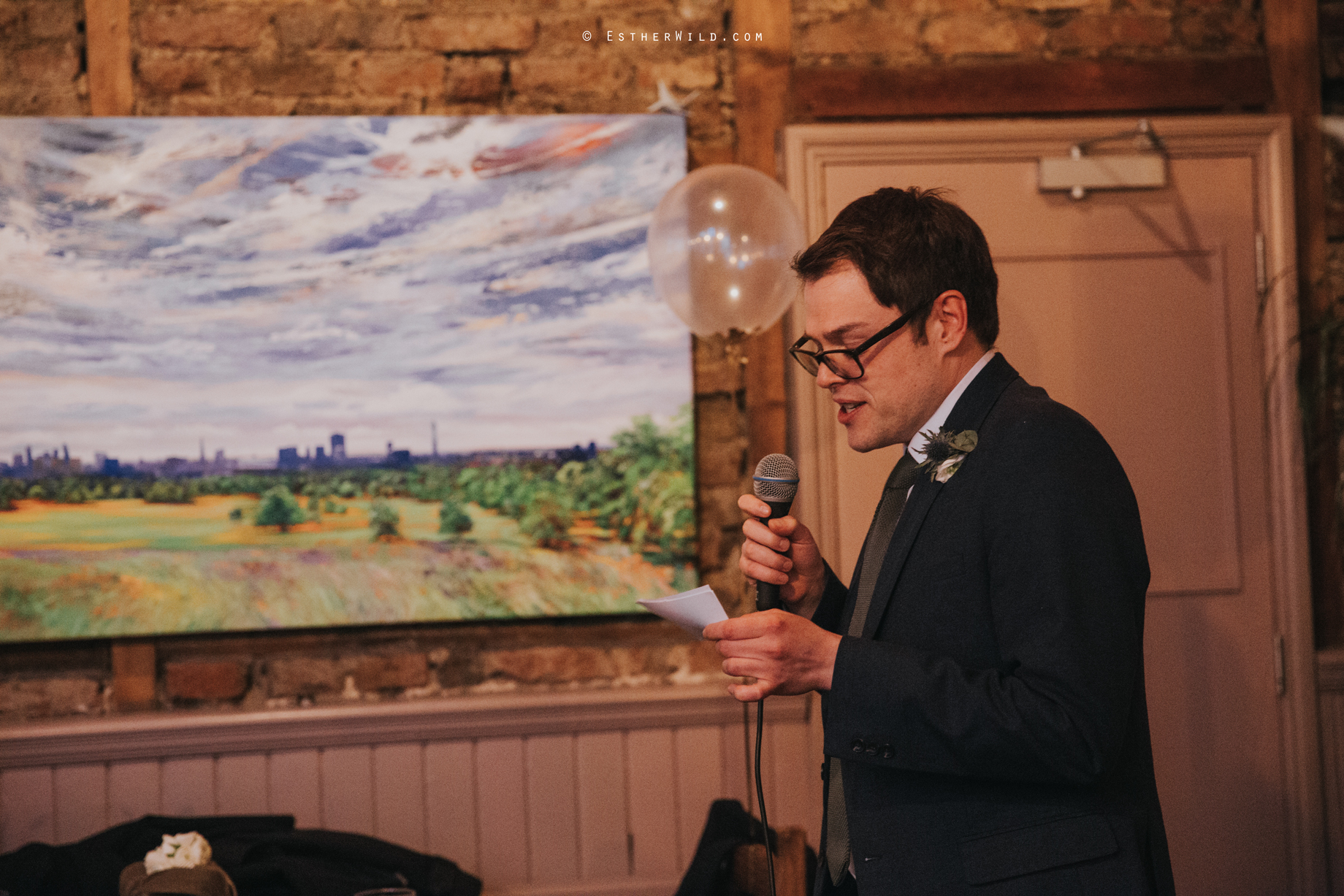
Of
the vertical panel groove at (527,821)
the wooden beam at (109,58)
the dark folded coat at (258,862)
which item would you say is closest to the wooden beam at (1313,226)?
the vertical panel groove at (527,821)

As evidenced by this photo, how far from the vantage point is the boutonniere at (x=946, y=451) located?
131 cm

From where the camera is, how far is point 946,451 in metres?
1.34

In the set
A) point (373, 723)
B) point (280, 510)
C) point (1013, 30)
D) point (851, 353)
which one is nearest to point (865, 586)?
point (851, 353)

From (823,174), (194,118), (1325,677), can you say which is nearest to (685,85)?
(823,174)

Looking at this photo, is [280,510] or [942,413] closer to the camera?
[942,413]

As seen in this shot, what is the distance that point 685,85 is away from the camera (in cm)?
296

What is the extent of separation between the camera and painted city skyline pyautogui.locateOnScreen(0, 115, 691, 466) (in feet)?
9.02

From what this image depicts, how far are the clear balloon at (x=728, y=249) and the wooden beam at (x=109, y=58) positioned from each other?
167 centimetres

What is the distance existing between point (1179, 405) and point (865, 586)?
2.03m

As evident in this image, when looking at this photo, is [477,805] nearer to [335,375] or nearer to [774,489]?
[335,375]

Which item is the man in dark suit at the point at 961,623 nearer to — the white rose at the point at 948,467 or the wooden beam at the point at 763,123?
the white rose at the point at 948,467

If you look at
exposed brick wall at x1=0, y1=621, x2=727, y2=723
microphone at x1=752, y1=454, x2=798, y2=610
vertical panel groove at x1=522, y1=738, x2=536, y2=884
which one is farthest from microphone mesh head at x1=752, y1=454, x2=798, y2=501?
vertical panel groove at x1=522, y1=738, x2=536, y2=884

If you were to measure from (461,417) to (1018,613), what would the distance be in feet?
6.57

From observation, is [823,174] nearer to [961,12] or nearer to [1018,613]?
[961,12]
